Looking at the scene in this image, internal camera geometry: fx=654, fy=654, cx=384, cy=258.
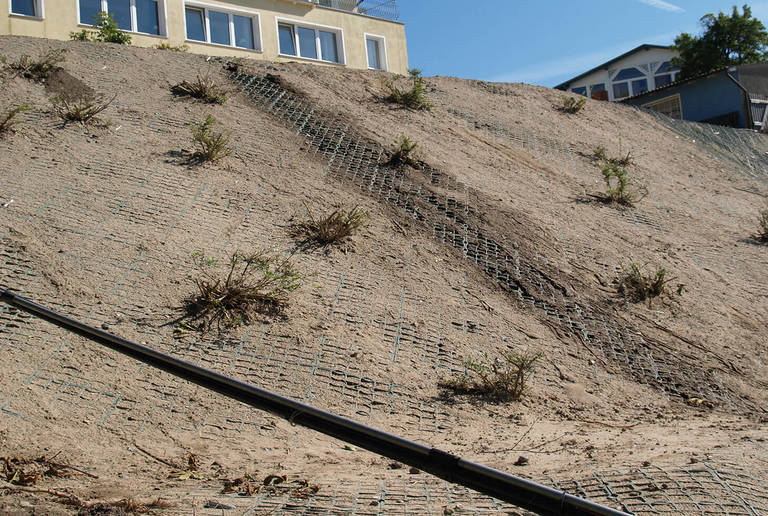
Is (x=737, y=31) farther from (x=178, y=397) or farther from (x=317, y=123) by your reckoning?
(x=178, y=397)

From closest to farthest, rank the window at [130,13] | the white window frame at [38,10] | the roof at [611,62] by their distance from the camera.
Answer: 1. the white window frame at [38,10]
2. the window at [130,13]
3. the roof at [611,62]

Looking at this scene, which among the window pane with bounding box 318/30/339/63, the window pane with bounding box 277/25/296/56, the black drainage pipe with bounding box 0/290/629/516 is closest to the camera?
the black drainage pipe with bounding box 0/290/629/516

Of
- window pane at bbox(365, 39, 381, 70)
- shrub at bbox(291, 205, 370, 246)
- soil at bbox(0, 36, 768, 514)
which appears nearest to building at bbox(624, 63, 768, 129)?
soil at bbox(0, 36, 768, 514)

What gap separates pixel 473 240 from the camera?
7551mm

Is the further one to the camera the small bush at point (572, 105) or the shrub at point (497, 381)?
the small bush at point (572, 105)

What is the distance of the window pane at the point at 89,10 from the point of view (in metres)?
16.8

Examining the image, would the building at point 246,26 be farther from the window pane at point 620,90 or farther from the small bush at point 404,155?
the window pane at point 620,90

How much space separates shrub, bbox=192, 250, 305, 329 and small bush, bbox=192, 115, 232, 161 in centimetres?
216

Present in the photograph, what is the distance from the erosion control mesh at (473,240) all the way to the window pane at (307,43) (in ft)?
36.3

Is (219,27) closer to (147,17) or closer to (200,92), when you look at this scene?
(147,17)

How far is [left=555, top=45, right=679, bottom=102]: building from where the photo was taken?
3553 centimetres

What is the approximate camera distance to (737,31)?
27.0 meters

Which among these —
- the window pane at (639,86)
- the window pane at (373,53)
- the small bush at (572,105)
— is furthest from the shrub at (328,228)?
the window pane at (639,86)

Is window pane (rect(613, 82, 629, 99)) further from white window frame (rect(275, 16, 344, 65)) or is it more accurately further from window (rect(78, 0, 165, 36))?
window (rect(78, 0, 165, 36))
